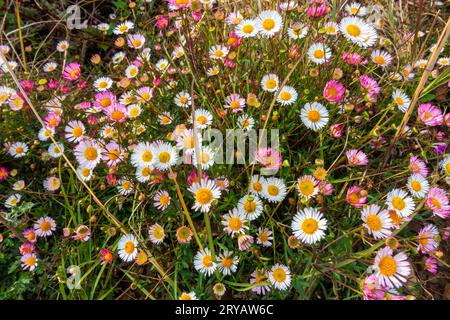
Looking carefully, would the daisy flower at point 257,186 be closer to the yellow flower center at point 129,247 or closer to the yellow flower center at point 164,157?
the yellow flower center at point 164,157

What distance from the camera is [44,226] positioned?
1.56 meters

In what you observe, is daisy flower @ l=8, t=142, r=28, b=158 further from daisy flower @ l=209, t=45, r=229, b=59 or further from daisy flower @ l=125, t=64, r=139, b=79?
daisy flower @ l=209, t=45, r=229, b=59

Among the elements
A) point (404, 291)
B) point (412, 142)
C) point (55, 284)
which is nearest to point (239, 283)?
point (404, 291)

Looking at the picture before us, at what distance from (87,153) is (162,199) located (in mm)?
404

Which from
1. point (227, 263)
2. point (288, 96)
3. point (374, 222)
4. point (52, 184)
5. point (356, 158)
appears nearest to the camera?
Answer: point (374, 222)

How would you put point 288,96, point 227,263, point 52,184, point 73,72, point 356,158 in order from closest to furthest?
point 227,263 → point 356,158 → point 288,96 → point 52,184 → point 73,72

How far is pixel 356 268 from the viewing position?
4.24ft

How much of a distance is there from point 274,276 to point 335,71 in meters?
0.91

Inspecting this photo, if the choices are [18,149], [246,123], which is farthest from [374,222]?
[18,149]

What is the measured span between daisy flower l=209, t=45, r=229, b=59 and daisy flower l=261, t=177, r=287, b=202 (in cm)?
64

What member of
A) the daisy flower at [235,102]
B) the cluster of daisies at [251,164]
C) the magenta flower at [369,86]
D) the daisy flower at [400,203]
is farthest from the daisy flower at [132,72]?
the daisy flower at [400,203]

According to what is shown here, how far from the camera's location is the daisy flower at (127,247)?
1.35 m

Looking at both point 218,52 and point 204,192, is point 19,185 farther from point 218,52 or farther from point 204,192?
point 218,52
